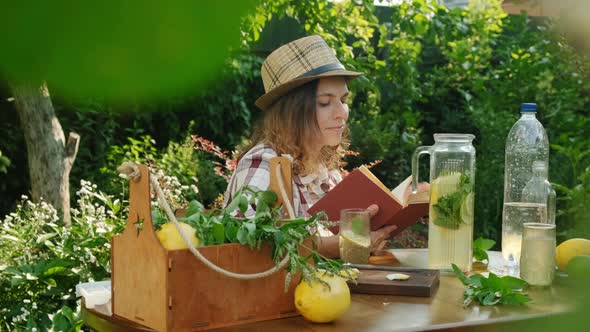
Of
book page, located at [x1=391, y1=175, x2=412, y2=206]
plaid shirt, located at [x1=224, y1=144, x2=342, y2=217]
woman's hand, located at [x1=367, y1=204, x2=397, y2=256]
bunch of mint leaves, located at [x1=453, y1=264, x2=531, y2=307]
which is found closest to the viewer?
bunch of mint leaves, located at [x1=453, y1=264, x2=531, y2=307]

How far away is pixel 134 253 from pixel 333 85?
130cm

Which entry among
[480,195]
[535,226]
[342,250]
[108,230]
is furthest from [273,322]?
[480,195]

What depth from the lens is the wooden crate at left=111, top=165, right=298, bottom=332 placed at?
1254 mm

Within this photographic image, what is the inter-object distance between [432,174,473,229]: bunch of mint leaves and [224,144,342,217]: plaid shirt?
51cm

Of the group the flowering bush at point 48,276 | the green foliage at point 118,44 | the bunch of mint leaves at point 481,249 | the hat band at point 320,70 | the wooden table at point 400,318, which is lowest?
the flowering bush at point 48,276

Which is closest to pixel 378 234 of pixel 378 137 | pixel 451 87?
pixel 378 137

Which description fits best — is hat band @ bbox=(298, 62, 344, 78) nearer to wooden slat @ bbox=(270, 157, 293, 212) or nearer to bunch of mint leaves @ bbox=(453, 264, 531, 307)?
wooden slat @ bbox=(270, 157, 293, 212)

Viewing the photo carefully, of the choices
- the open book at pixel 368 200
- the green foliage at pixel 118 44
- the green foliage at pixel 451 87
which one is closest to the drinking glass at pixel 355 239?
the open book at pixel 368 200

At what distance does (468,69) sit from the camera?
567 centimetres

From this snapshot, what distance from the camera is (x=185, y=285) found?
4.14 ft

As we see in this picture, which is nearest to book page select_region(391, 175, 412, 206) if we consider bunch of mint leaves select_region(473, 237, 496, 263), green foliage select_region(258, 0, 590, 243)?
bunch of mint leaves select_region(473, 237, 496, 263)

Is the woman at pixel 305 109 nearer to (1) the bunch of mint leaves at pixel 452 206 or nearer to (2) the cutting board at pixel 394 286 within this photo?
(1) the bunch of mint leaves at pixel 452 206

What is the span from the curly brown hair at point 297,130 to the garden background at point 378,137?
15cm

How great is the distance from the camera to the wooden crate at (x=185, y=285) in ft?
4.11
